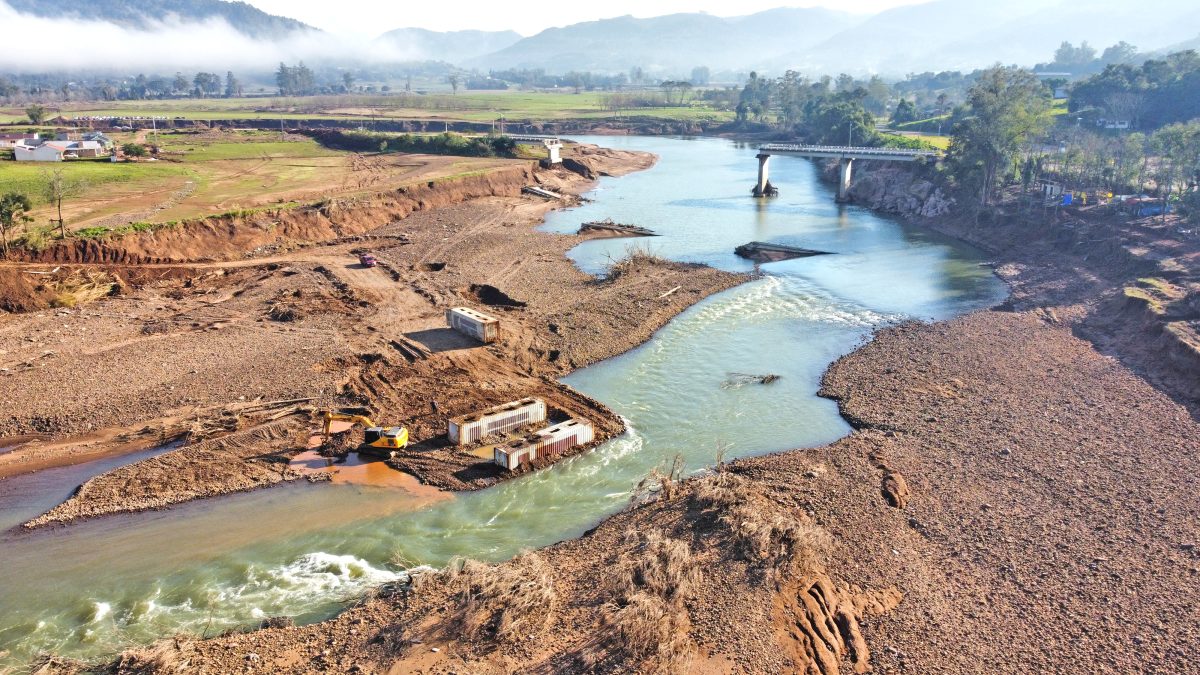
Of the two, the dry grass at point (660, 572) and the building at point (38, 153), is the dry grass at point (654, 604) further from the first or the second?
the building at point (38, 153)

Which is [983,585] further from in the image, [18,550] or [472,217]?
[472,217]

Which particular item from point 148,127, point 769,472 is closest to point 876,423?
point 769,472

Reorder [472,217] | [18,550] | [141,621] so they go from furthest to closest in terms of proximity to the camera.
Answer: [472,217] < [18,550] < [141,621]

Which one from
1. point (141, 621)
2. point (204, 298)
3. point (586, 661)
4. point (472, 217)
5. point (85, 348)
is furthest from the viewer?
point (472, 217)

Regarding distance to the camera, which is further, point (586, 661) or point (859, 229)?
point (859, 229)

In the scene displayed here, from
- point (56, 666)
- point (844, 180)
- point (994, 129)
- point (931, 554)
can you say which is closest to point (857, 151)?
point (844, 180)

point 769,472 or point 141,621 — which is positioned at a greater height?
point 769,472

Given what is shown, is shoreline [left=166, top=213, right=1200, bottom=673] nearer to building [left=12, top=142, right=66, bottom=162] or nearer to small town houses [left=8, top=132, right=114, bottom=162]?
building [left=12, top=142, right=66, bottom=162]

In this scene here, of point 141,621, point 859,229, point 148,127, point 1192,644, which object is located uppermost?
point 148,127
